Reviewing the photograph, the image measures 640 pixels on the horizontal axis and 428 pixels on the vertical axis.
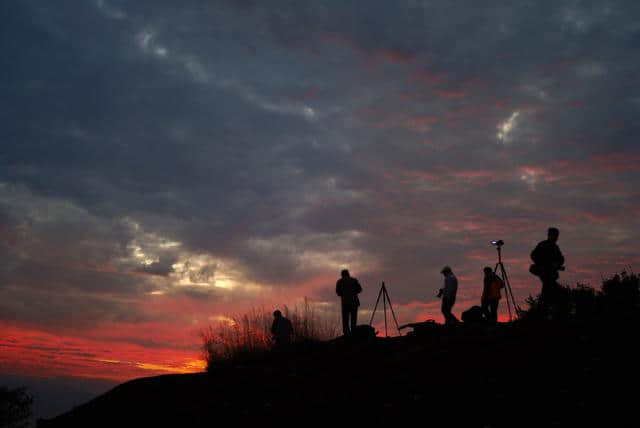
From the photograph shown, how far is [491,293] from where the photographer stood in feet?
55.6

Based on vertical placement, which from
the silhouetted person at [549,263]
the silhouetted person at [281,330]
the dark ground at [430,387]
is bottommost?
the dark ground at [430,387]

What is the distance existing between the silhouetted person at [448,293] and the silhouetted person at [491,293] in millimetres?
858

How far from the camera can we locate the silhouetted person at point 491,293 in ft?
55.6

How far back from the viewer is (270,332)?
67.8ft

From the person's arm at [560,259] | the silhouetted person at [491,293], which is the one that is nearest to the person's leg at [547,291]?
the person's arm at [560,259]

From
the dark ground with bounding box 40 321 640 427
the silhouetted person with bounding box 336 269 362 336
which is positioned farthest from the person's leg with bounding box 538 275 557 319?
the silhouetted person with bounding box 336 269 362 336

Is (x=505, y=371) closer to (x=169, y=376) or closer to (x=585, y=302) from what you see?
(x=169, y=376)

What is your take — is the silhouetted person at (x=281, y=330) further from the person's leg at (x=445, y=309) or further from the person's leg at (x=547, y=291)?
the person's leg at (x=547, y=291)

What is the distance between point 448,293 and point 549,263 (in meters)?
4.58

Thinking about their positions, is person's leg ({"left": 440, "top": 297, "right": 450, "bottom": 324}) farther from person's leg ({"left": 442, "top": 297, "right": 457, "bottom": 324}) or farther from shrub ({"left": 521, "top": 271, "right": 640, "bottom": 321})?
shrub ({"left": 521, "top": 271, "right": 640, "bottom": 321})

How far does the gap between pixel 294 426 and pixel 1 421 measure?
16.9m

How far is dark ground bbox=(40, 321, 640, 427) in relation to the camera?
8289mm

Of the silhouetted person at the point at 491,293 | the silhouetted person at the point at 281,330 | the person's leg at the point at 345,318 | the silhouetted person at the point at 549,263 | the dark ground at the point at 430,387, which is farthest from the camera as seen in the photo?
the silhouetted person at the point at 281,330

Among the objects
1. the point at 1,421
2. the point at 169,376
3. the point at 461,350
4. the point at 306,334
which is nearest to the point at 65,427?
the point at 169,376
